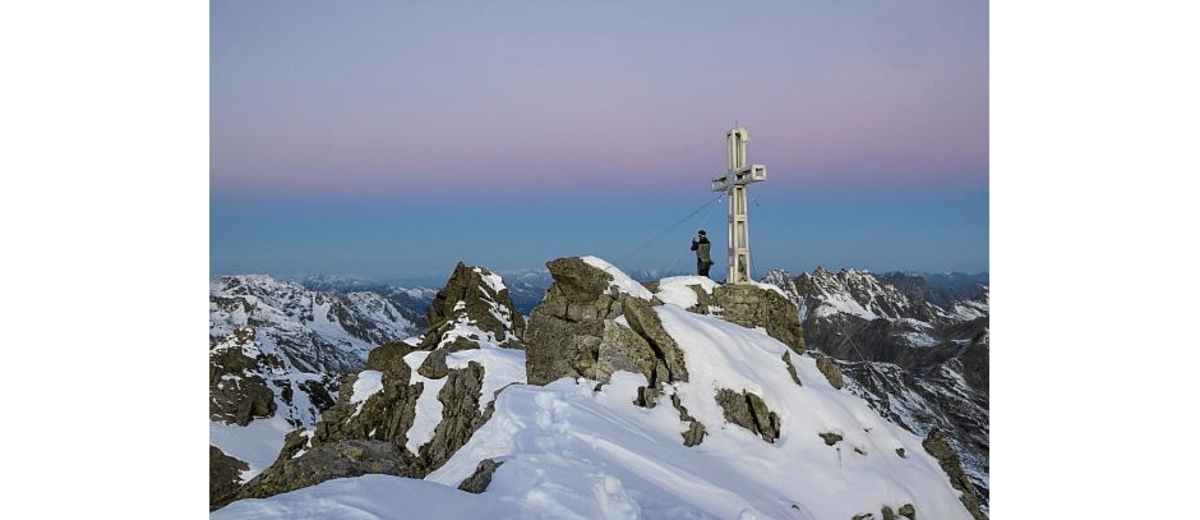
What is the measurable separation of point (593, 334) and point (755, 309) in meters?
3.45

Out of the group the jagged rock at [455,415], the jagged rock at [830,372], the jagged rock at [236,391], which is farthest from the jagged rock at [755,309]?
the jagged rock at [236,391]

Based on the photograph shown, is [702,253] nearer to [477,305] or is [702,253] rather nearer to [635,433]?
[635,433]

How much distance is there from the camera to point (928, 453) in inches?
362

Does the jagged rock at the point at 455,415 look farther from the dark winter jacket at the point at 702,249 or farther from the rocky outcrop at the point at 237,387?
the rocky outcrop at the point at 237,387

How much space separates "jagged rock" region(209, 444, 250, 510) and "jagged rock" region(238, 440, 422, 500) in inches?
506

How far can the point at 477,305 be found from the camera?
2725 cm

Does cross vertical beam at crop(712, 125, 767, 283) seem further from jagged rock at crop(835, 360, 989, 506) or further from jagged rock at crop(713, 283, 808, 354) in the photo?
jagged rock at crop(835, 360, 989, 506)

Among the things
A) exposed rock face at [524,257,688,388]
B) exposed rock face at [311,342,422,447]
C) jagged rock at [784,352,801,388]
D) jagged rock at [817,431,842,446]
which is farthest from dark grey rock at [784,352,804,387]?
exposed rock face at [311,342,422,447]

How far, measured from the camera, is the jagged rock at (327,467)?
924cm
